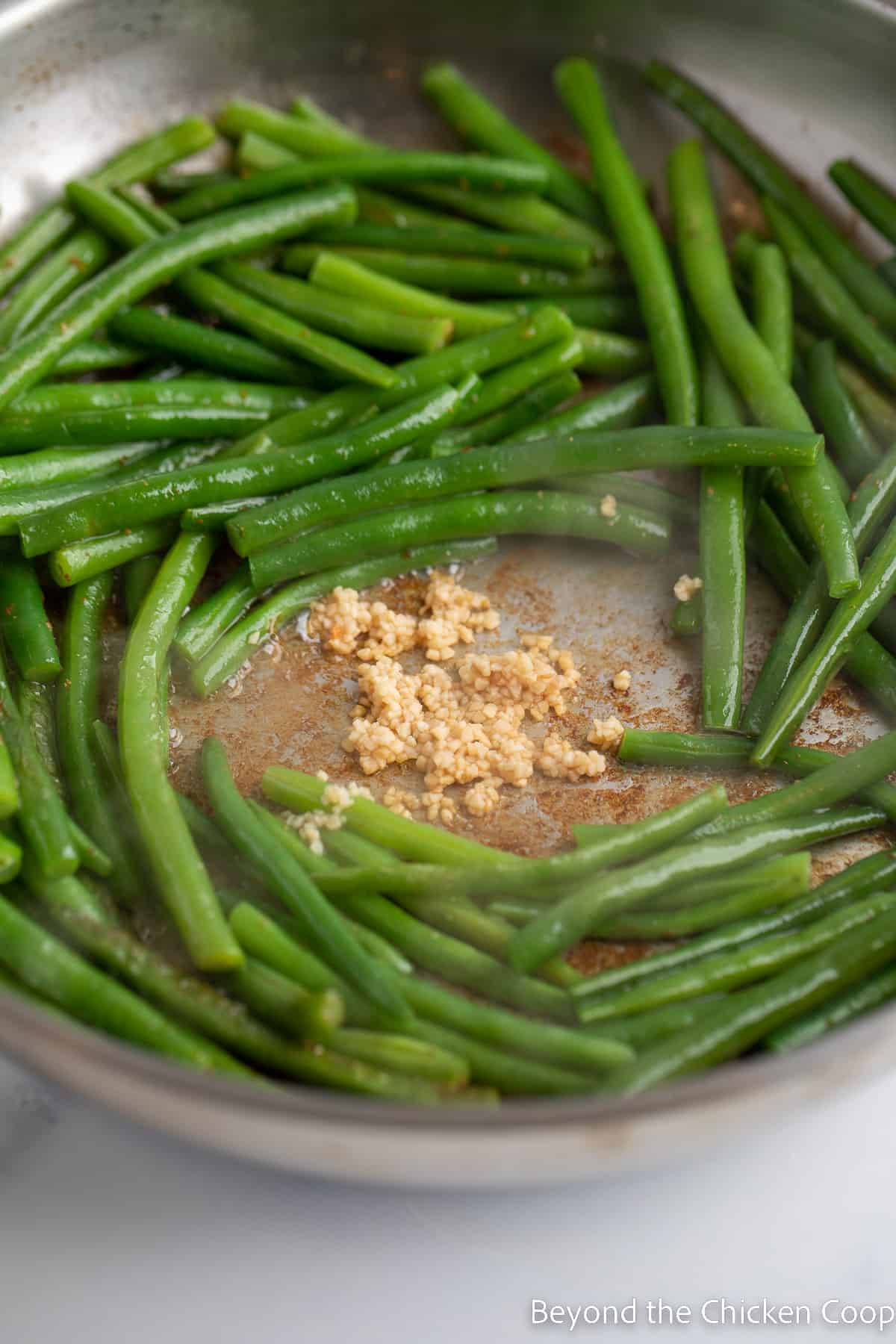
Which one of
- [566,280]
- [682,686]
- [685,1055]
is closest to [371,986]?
[685,1055]

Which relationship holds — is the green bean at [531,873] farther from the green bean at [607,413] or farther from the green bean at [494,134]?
the green bean at [494,134]

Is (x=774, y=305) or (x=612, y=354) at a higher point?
(x=774, y=305)

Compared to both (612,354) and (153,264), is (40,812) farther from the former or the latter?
(612,354)

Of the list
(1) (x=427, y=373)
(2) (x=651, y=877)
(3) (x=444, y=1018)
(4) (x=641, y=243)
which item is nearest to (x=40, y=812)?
(3) (x=444, y=1018)

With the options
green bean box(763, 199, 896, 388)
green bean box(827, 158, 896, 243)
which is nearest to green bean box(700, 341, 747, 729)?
green bean box(763, 199, 896, 388)

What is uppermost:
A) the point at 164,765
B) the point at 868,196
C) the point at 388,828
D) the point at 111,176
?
the point at 868,196

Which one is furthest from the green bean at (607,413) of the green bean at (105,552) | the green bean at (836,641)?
the green bean at (105,552)
